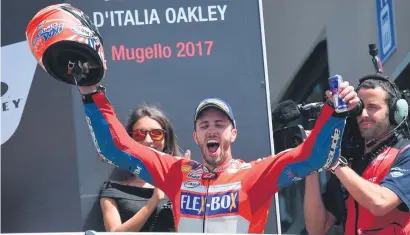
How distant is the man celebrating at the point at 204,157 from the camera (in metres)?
3.97

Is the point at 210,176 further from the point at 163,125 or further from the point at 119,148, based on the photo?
the point at 163,125

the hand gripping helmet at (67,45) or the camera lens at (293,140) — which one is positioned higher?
the hand gripping helmet at (67,45)

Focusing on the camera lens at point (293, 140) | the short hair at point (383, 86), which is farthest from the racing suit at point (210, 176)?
the short hair at point (383, 86)

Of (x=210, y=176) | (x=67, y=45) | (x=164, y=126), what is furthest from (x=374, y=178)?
(x=67, y=45)

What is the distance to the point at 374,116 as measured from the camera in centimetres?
436

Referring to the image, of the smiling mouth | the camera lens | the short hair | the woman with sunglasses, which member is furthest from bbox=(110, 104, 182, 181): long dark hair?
the short hair

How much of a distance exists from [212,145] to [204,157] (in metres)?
0.07

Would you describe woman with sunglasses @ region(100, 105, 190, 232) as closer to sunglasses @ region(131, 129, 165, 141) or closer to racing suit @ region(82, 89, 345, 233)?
sunglasses @ region(131, 129, 165, 141)

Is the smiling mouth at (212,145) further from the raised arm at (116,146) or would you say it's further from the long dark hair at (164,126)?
the long dark hair at (164,126)

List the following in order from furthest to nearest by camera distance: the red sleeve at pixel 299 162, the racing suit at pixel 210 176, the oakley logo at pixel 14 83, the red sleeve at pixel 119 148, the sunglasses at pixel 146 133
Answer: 1. the oakley logo at pixel 14 83
2. the sunglasses at pixel 146 133
3. the red sleeve at pixel 119 148
4. the racing suit at pixel 210 176
5. the red sleeve at pixel 299 162

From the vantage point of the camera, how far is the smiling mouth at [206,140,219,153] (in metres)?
4.23

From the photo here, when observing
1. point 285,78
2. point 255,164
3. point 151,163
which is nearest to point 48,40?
point 151,163

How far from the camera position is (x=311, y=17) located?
18.6 ft

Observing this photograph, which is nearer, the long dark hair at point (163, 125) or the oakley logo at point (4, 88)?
the long dark hair at point (163, 125)
